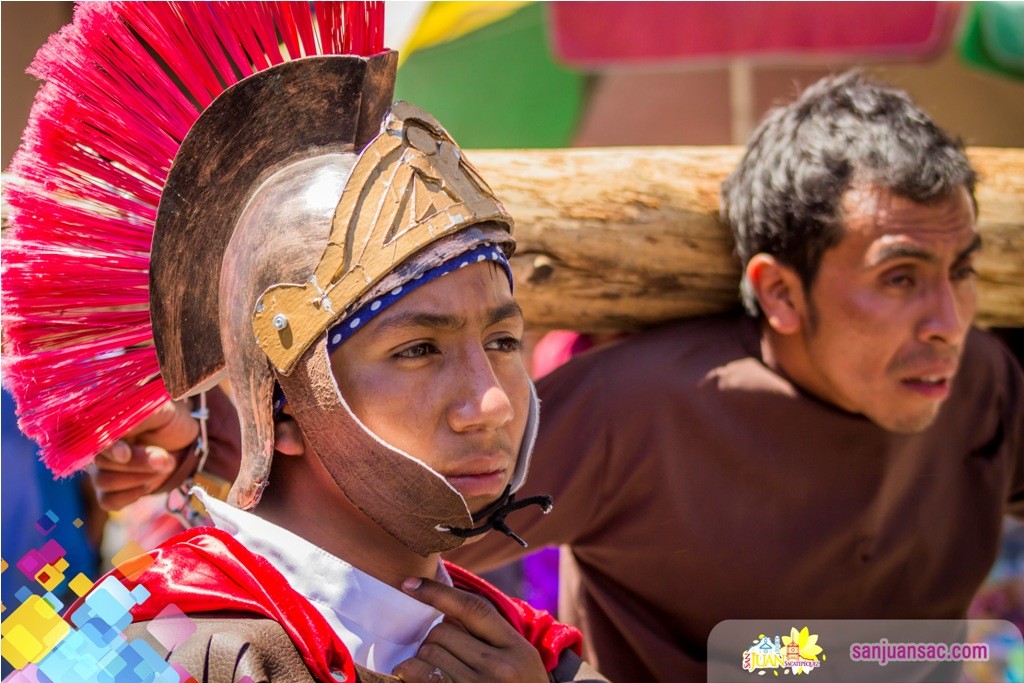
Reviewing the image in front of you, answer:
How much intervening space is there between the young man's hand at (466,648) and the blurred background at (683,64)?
3.85 m

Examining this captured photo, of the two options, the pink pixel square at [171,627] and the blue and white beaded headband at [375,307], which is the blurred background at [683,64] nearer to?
the blue and white beaded headband at [375,307]

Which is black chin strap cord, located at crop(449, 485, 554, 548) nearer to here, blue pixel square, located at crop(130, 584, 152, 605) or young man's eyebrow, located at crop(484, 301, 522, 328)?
young man's eyebrow, located at crop(484, 301, 522, 328)

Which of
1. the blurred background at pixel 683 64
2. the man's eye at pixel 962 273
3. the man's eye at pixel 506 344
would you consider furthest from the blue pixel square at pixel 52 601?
the blurred background at pixel 683 64

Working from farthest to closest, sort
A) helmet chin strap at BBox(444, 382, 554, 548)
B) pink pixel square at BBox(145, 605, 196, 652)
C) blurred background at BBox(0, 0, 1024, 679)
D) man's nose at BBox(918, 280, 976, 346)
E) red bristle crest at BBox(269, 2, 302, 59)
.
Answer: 1. blurred background at BBox(0, 0, 1024, 679)
2. man's nose at BBox(918, 280, 976, 346)
3. red bristle crest at BBox(269, 2, 302, 59)
4. helmet chin strap at BBox(444, 382, 554, 548)
5. pink pixel square at BBox(145, 605, 196, 652)

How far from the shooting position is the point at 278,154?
193cm

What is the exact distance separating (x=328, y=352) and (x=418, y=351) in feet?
0.46

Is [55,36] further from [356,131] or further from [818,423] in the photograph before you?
[818,423]

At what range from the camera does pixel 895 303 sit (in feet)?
9.29

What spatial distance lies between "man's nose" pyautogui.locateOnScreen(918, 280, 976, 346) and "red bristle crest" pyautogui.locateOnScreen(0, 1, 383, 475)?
5.29 feet

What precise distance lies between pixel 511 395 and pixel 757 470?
4.44ft

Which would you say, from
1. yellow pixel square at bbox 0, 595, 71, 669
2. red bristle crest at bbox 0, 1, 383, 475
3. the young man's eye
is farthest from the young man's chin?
yellow pixel square at bbox 0, 595, 71, 669

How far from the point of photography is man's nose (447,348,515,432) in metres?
1.70

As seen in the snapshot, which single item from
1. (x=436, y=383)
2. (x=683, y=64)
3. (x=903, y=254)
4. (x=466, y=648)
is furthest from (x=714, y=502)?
(x=683, y=64)

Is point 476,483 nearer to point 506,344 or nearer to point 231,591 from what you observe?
point 506,344
